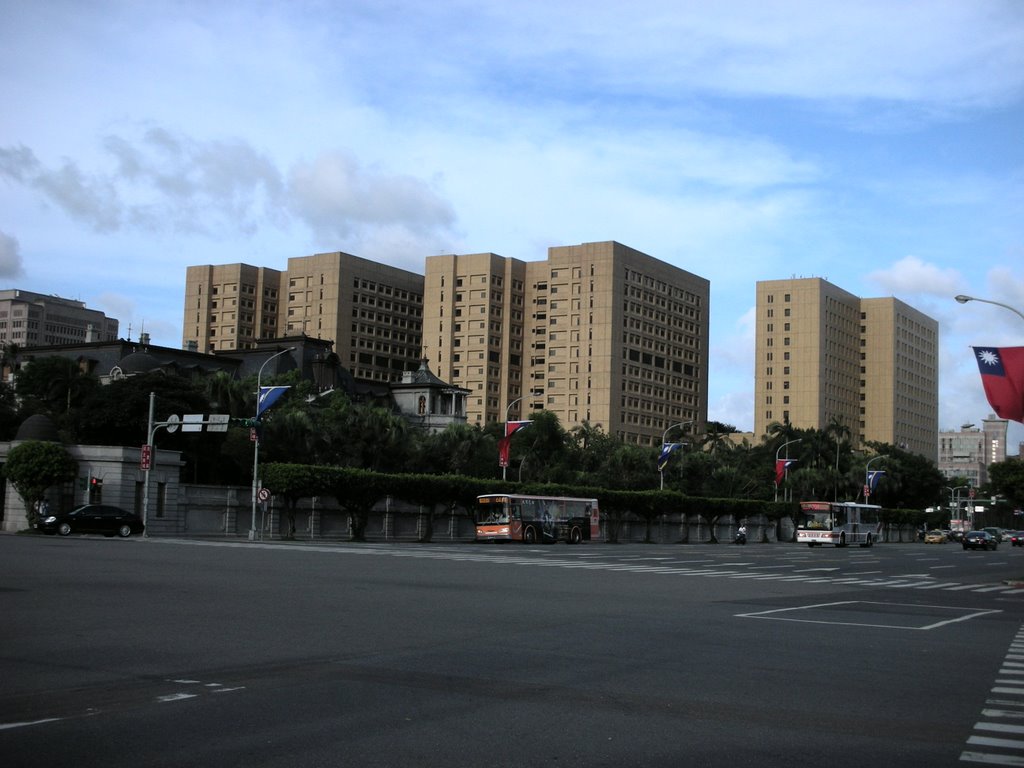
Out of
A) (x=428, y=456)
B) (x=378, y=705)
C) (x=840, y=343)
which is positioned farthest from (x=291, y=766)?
(x=840, y=343)

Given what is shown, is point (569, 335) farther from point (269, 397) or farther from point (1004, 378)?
point (1004, 378)

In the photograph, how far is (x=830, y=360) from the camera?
181 meters

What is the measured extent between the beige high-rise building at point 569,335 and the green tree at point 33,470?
11026 cm

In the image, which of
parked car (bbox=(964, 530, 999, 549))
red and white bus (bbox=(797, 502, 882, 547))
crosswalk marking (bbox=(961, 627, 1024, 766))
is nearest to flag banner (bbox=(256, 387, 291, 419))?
red and white bus (bbox=(797, 502, 882, 547))

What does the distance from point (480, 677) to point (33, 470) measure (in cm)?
4541

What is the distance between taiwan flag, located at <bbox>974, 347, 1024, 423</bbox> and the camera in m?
31.4

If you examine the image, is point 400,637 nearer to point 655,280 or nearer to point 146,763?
point 146,763

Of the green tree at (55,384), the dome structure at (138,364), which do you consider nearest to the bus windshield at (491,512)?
the dome structure at (138,364)

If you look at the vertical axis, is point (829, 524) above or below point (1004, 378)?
below

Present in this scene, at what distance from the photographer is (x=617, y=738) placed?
8219 millimetres

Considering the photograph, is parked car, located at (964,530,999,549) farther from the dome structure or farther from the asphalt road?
the asphalt road

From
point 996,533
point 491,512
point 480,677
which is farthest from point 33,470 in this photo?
point 996,533

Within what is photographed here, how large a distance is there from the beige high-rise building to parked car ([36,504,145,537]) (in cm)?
11201

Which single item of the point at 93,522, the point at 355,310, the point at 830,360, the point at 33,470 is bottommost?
the point at 93,522
